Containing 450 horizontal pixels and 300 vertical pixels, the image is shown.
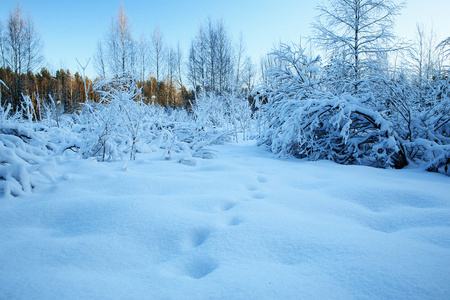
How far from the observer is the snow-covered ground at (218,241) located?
773 millimetres

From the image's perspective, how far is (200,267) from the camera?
94 cm

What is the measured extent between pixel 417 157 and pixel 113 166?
4229 mm

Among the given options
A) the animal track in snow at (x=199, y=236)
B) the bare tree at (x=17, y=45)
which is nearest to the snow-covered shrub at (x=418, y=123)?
the animal track in snow at (x=199, y=236)

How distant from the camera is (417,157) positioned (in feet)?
11.2

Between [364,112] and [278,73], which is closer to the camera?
[364,112]

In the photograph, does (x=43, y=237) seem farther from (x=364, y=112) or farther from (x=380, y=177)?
(x=364, y=112)

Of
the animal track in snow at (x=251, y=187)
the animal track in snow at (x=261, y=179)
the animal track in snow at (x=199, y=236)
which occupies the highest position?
the animal track in snow at (x=261, y=179)

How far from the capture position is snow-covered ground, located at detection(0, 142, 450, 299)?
2.54 feet

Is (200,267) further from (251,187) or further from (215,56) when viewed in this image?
(215,56)

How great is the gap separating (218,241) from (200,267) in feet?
0.52

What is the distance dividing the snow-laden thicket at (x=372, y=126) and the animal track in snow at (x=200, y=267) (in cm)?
254

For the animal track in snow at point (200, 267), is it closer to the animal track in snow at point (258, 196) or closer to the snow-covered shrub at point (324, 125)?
the animal track in snow at point (258, 196)

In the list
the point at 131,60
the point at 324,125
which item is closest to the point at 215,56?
the point at 131,60

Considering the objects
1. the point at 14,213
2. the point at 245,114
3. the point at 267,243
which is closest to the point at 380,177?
the point at 267,243
